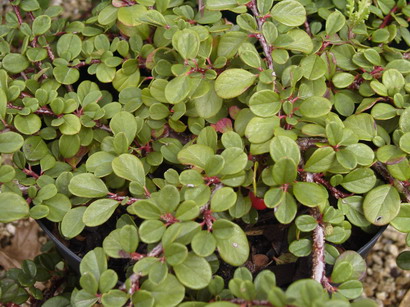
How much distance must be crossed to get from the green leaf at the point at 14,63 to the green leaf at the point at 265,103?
65cm

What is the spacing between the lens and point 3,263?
6.17 feet

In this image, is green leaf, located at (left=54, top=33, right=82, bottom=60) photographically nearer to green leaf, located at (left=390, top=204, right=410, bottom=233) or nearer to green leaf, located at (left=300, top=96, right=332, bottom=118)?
green leaf, located at (left=300, top=96, right=332, bottom=118)

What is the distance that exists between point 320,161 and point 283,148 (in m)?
0.11

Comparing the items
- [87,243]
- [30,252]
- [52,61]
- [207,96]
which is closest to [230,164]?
[207,96]

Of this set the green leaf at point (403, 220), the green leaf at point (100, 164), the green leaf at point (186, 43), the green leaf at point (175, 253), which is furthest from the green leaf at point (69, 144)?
the green leaf at point (403, 220)

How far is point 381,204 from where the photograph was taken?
3.65 ft

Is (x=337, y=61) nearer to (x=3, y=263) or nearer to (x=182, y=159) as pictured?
(x=182, y=159)

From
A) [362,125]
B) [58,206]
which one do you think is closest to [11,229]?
[58,206]

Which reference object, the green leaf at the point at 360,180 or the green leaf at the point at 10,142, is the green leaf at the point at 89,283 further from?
the green leaf at the point at 360,180

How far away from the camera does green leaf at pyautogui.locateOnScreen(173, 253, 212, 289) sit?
2.99ft

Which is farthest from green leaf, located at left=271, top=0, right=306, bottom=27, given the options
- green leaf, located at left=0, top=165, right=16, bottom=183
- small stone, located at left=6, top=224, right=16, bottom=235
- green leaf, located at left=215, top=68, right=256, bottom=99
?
small stone, located at left=6, top=224, right=16, bottom=235

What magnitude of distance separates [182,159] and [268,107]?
0.23m

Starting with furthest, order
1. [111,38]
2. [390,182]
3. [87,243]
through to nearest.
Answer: [111,38], [87,243], [390,182]

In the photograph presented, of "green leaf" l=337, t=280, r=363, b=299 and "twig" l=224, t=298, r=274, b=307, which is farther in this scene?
"green leaf" l=337, t=280, r=363, b=299
